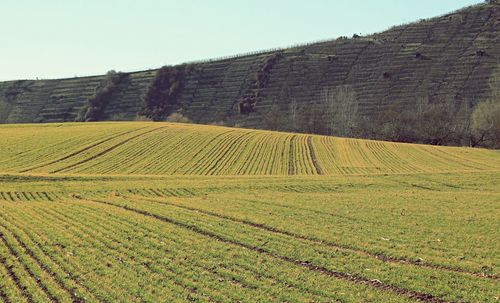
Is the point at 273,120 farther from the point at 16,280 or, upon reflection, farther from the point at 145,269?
the point at 16,280

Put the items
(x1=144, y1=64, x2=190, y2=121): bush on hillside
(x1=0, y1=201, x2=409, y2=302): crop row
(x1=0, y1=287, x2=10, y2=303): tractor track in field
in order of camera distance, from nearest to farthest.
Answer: (x1=0, y1=287, x2=10, y2=303): tractor track in field < (x1=0, y1=201, x2=409, y2=302): crop row < (x1=144, y1=64, x2=190, y2=121): bush on hillside

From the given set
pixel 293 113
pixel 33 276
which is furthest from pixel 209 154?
pixel 293 113

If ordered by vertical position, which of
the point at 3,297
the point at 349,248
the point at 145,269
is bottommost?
the point at 3,297

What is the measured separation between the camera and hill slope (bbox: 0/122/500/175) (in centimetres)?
5166

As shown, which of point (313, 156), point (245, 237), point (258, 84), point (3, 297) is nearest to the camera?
point (3, 297)

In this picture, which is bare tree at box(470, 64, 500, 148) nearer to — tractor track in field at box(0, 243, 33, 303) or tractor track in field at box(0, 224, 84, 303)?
tractor track in field at box(0, 224, 84, 303)

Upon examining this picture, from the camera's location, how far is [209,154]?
60406 mm

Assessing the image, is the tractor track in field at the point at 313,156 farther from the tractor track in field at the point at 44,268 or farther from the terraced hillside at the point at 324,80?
the terraced hillside at the point at 324,80

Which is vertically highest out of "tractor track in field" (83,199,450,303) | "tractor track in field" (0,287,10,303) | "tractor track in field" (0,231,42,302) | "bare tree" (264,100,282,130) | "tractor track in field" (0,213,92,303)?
"bare tree" (264,100,282,130)

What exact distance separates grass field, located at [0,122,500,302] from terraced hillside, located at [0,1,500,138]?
2990 inches

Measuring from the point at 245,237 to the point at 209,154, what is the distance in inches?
1603

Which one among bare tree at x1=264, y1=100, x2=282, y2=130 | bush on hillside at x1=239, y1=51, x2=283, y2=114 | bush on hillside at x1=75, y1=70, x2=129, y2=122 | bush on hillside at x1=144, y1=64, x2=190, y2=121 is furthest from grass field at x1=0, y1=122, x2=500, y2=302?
bush on hillside at x1=75, y1=70, x2=129, y2=122

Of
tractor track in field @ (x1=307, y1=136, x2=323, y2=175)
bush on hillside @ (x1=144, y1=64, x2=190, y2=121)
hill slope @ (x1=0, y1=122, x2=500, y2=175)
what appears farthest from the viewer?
bush on hillside @ (x1=144, y1=64, x2=190, y2=121)

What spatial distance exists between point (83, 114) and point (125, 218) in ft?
457
